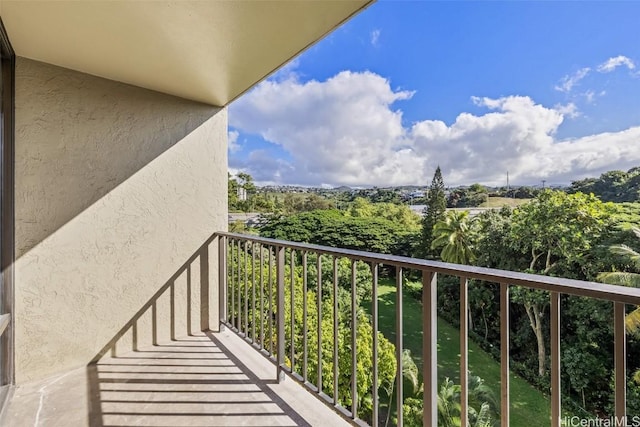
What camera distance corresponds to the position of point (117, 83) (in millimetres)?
2668

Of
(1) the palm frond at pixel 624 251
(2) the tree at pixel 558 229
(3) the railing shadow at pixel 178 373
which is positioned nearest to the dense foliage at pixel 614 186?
(2) the tree at pixel 558 229

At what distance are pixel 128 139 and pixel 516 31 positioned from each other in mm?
39673

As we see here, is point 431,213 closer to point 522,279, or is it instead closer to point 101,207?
point 101,207

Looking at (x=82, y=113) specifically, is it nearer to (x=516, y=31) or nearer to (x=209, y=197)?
(x=209, y=197)

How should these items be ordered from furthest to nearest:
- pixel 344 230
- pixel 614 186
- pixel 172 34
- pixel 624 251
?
pixel 344 230 < pixel 614 186 < pixel 624 251 < pixel 172 34

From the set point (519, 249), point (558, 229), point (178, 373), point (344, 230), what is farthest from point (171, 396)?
point (344, 230)

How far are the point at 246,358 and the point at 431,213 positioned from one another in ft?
78.2

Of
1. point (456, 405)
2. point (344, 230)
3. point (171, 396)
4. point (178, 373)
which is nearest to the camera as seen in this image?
point (171, 396)

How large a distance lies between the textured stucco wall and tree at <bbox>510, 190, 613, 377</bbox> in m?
18.7

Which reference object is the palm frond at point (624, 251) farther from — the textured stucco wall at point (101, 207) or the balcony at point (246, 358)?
the textured stucco wall at point (101, 207)

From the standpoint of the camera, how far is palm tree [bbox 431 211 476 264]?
22.4 meters

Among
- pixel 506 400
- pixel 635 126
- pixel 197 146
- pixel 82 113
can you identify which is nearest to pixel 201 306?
pixel 197 146

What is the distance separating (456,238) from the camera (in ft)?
74.4

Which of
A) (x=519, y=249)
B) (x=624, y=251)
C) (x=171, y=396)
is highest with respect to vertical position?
(x=171, y=396)
